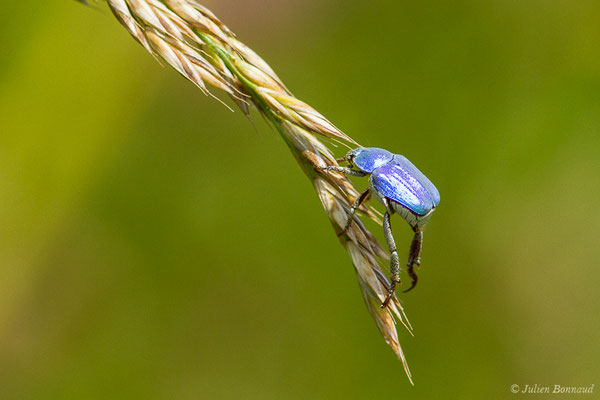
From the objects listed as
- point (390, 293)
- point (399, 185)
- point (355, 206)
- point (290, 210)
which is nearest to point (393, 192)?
point (399, 185)

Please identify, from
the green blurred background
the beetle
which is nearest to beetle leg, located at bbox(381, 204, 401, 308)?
the beetle

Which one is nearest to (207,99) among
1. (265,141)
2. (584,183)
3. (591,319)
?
(265,141)

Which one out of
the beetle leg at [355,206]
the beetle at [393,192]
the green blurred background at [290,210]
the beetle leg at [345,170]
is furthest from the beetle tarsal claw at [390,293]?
the green blurred background at [290,210]

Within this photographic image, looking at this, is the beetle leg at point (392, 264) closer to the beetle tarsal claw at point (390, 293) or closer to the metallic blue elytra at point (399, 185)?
the beetle tarsal claw at point (390, 293)

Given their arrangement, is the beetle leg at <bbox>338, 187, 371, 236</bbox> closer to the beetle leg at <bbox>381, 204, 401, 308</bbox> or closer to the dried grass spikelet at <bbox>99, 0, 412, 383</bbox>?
the dried grass spikelet at <bbox>99, 0, 412, 383</bbox>

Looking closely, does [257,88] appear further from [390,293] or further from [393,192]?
[390,293]

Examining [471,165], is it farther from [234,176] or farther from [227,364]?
[227,364]
